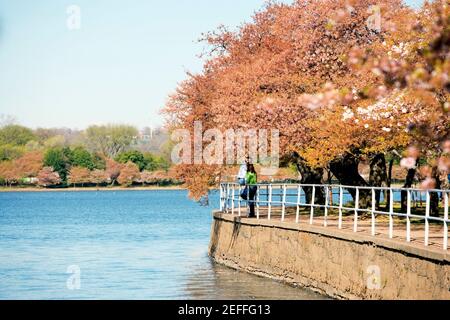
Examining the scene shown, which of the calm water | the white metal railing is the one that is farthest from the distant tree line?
the white metal railing

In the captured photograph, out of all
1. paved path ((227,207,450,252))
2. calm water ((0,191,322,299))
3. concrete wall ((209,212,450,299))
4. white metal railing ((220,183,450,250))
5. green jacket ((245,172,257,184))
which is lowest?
calm water ((0,191,322,299))

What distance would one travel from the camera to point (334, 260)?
22.6 m

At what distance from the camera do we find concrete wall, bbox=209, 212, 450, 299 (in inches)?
682

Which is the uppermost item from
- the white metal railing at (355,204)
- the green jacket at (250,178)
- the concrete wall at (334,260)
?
the green jacket at (250,178)

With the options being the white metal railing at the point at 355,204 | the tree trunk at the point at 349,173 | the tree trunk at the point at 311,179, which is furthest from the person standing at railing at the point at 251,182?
the tree trunk at the point at 311,179

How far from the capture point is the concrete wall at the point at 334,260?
17328 mm

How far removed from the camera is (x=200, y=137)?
44.5 metres

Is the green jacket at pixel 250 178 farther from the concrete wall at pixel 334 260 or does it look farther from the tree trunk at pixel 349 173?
the tree trunk at pixel 349 173

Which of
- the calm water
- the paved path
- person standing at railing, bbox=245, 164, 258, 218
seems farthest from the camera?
person standing at railing, bbox=245, 164, 258, 218

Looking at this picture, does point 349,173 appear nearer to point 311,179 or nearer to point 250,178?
point 311,179

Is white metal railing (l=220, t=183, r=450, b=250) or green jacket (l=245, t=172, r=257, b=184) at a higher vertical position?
green jacket (l=245, t=172, r=257, b=184)

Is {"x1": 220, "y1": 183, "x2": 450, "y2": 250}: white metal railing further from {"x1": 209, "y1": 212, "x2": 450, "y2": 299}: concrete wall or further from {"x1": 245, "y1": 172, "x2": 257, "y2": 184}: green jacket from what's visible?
{"x1": 209, "y1": 212, "x2": 450, "y2": 299}: concrete wall

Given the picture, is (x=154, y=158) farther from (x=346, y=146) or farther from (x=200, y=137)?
(x=346, y=146)
